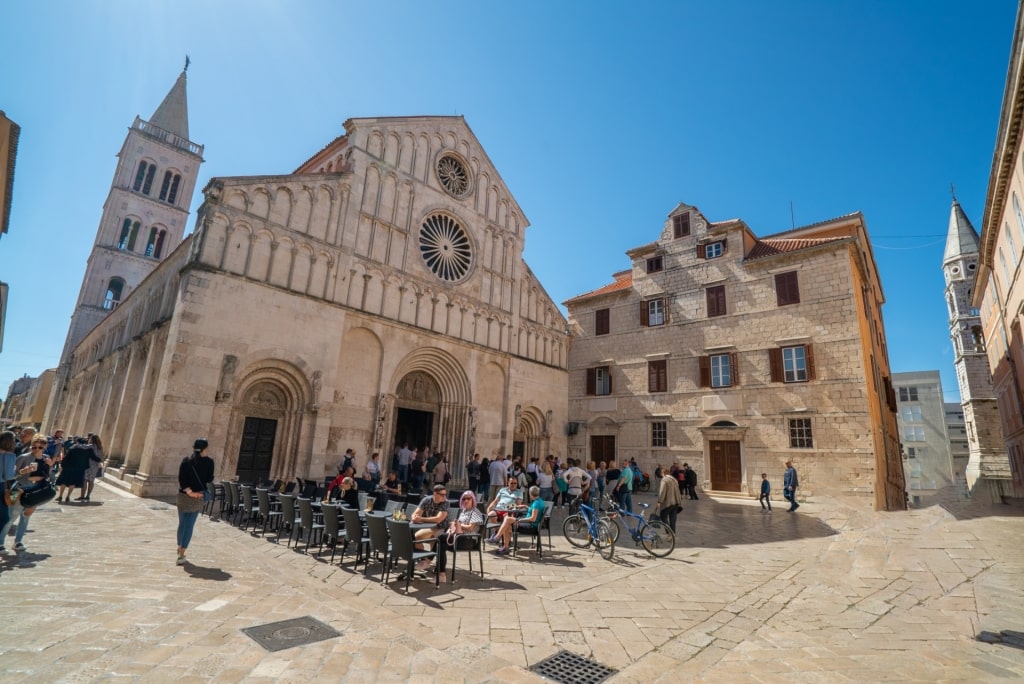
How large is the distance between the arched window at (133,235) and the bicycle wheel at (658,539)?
150 feet

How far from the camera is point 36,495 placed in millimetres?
5852

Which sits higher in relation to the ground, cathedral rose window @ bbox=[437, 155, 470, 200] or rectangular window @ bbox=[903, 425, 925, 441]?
cathedral rose window @ bbox=[437, 155, 470, 200]

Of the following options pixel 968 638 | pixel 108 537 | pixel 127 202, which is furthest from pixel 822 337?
pixel 127 202

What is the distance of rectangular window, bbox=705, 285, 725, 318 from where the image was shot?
20203 millimetres

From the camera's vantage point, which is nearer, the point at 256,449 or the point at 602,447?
the point at 256,449

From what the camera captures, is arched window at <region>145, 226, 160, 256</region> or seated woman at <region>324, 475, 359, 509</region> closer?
seated woman at <region>324, 475, 359, 509</region>

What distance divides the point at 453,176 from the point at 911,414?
203 feet

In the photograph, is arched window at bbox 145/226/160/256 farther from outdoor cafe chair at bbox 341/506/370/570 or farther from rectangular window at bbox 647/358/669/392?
outdoor cafe chair at bbox 341/506/370/570

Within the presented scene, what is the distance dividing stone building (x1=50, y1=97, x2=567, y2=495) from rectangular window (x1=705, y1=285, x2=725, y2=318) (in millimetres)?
7647

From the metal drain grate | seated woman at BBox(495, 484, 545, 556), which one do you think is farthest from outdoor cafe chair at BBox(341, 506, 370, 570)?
the metal drain grate

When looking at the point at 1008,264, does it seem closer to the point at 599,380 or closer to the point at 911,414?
the point at 599,380

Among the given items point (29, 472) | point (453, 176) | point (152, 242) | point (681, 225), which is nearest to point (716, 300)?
point (681, 225)

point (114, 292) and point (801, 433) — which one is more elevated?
point (114, 292)

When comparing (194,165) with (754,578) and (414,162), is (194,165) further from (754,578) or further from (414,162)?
(754,578)
